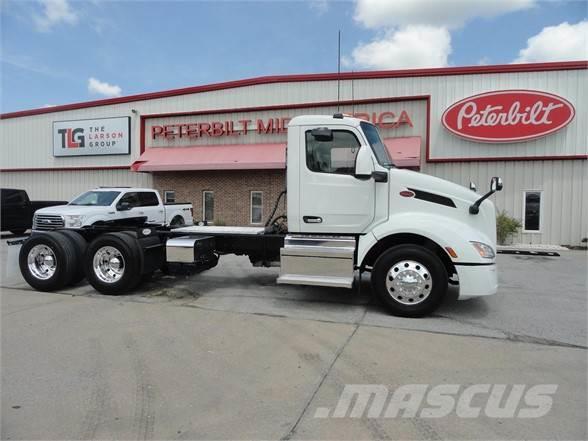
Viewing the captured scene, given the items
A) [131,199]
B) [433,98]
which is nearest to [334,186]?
[131,199]

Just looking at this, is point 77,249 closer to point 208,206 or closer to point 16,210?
point 16,210

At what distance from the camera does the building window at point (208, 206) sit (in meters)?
20.2

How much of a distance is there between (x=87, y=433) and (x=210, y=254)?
466 centimetres

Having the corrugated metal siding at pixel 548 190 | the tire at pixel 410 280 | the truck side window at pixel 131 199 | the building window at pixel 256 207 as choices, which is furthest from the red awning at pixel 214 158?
the tire at pixel 410 280

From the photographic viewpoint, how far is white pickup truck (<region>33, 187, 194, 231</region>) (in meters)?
11.3

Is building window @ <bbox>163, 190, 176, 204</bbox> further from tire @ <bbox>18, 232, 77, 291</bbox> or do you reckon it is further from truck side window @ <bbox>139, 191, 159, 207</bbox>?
tire @ <bbox>18, 232, 77, 291</bbox>

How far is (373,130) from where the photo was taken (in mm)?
6664

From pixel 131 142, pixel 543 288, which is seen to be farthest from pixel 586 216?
pixel 131 142

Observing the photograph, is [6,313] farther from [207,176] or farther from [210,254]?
[207,176]

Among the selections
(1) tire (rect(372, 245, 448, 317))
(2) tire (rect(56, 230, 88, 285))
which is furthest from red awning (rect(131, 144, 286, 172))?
(1) tire (rect(372, 245, 448, 317))

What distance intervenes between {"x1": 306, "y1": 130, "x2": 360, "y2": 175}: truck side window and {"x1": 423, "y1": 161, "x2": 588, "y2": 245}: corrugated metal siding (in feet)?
39.2

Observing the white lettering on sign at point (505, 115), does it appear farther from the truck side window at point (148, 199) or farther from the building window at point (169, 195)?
the building window at point (169, 195)

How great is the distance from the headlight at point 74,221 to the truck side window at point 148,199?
2435mm

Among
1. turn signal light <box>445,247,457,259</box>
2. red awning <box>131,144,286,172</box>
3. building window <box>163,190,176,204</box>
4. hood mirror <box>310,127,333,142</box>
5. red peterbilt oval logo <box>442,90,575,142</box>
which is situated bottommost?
turn signal light <box>445,247,457,259</box>
